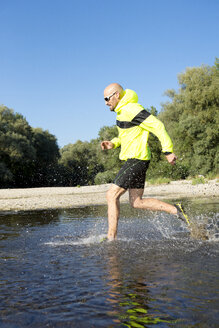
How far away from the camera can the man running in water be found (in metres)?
5.08

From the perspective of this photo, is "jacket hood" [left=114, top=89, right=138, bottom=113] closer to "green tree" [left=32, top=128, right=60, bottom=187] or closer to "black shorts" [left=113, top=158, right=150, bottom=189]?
"black shorts" [left=113, top=158, right=150, bottom=189]

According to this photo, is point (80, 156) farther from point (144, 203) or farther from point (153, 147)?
point (144, 203)

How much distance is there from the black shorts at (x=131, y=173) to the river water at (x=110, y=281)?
896 mm

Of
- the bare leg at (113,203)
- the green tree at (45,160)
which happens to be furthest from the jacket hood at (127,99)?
the green tree at (45,160)

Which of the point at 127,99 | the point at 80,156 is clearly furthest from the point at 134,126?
the point at 80,156

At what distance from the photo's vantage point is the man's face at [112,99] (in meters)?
5.29

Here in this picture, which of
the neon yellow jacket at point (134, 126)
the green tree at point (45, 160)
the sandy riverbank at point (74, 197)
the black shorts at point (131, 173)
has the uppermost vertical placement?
the green tree at point (45, 160)

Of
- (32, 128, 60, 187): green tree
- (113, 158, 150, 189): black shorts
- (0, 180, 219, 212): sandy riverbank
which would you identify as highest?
(32, 128, 60, 187): green tree

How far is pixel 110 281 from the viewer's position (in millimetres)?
3500

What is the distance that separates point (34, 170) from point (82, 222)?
3749 cm

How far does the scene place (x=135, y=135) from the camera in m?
5.15

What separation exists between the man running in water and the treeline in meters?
23.9

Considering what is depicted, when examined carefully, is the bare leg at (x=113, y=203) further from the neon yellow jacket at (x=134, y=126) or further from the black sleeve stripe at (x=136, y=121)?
the black sleeve stripe at (x=136, y=121)

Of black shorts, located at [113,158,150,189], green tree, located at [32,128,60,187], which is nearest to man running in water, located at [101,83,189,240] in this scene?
black shorts, located at [113,158,150,189]
